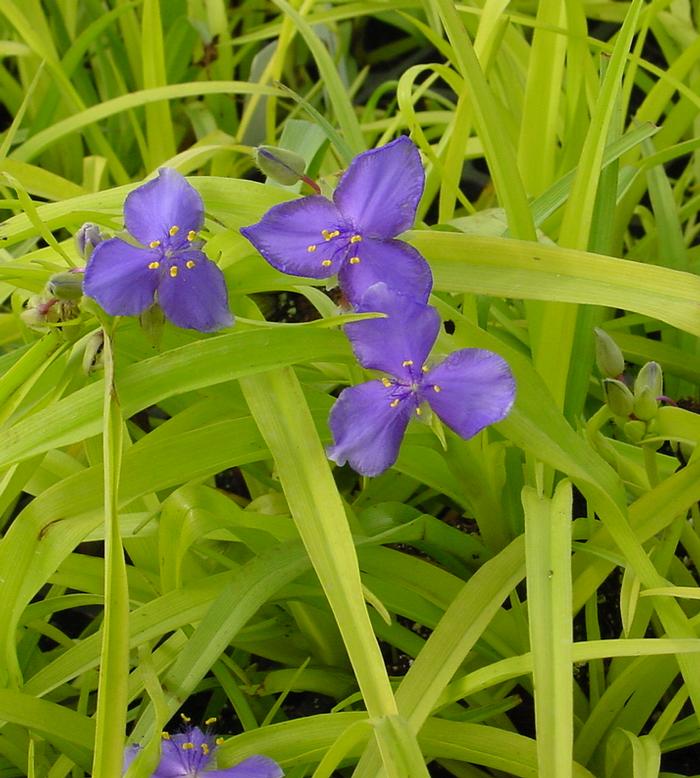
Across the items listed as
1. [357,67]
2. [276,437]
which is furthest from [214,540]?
[357,67]

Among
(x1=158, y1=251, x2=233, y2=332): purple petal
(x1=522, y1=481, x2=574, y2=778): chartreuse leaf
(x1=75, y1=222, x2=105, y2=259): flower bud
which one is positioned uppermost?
(x1=75, y1=222, x2=105, y2=259): flower bud

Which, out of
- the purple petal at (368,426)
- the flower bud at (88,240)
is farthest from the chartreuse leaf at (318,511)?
the flower bud at (88,240)

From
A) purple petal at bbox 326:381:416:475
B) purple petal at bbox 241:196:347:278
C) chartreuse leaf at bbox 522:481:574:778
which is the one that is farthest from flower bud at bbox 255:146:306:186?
chartreuse leaf at bbox 522:481:574:778

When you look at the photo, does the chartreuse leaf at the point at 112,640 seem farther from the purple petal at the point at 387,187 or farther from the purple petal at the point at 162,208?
the purple petal at the point at 387,187

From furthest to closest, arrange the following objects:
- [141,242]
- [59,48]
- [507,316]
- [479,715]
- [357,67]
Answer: [357,67] < [59,48] < [507,316] < [479,715] < [141,242]

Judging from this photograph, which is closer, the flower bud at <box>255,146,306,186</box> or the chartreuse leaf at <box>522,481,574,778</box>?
the chartreuse leaf at <box>522,481,574,778</box>

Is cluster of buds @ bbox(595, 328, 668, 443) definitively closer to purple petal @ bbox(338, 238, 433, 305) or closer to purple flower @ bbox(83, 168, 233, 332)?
purple petal @ bbox(338, 238, 433, 305)

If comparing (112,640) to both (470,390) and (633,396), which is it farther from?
(633,396)

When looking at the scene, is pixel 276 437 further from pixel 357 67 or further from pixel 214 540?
pixel 357 67
